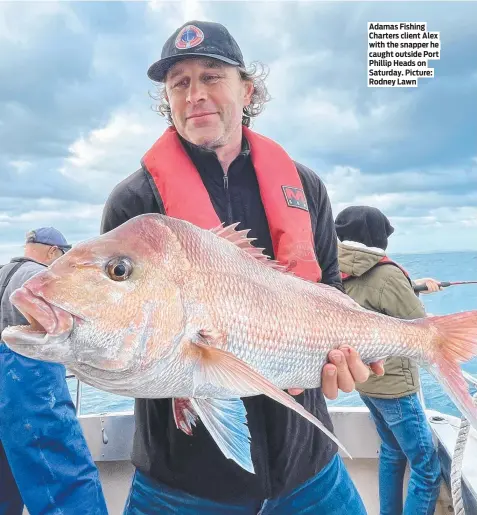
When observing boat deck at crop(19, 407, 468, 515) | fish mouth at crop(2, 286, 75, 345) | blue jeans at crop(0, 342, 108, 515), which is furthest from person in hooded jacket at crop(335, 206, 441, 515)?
fish mouth at crop(2, 286, 75, 345)

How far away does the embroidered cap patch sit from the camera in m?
2.07

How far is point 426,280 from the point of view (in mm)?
4797

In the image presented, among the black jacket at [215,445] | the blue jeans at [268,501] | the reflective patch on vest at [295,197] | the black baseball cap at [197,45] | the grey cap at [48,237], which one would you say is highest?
the black baseball cap at [197,45]

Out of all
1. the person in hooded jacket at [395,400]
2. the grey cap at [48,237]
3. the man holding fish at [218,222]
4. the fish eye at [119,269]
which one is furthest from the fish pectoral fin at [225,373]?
the grey cap at [48,237]

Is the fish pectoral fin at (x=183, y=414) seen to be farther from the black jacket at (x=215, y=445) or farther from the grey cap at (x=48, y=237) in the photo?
the grey cap at (x=48, y=237)

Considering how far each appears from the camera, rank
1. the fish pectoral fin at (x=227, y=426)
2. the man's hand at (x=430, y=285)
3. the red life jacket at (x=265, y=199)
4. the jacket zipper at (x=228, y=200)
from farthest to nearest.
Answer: the man's hand at (x=430, y=285) → the jacket zipper at (x=228, y=200) → the red life jacket at (x=265, y=199) → the fish pectoral fin at (x=227, y=426)

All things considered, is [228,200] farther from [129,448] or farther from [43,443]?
[129,448]

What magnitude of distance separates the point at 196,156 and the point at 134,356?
1136 millimetres

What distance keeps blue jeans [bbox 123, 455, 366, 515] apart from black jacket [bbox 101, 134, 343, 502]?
4 cm

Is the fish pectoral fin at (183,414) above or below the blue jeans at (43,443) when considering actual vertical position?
above

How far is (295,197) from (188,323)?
3.21ft

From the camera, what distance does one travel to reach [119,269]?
4.83 ft

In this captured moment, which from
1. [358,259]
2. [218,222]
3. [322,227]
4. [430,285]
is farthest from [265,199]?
[430,285]

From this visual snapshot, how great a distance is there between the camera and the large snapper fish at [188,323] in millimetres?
1358
